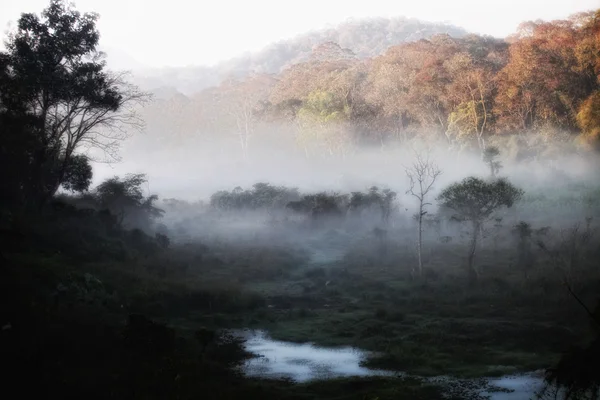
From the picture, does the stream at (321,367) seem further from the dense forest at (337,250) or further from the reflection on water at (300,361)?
the dense forest at (337,250)

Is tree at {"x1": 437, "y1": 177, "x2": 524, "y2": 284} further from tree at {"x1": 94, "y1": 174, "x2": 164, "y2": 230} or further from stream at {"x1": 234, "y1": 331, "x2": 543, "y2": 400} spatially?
tree at {"x1": 94, "y1": 174, "x2": 164, "y2": 230}

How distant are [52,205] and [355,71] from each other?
69.2m

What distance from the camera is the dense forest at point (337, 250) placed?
17.5 m

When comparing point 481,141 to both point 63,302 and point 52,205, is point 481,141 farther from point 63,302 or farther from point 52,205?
point 63,302

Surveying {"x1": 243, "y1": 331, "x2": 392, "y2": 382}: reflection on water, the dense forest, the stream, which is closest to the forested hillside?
the dense forest

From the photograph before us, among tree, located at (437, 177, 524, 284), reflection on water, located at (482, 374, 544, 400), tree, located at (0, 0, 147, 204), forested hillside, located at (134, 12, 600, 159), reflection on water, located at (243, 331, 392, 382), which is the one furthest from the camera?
forested hillside, located at (134, 12, 600, 159)

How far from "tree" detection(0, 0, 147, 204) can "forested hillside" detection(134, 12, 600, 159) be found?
49531 mm

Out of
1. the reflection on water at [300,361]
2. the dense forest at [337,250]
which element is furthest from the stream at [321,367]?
the dense forest at [337,250]

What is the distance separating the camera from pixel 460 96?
233 feet

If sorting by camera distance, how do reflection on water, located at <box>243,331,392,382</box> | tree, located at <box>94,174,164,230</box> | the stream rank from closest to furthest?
the stream → reflection on water, located at <box>243,331,392,382</box> → tree, located at <box>94,174,164,230</box>

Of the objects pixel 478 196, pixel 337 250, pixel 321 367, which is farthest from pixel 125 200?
pixel 321 367

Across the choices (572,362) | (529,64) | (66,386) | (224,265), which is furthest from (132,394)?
(529,64)

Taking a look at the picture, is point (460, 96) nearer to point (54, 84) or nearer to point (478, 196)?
point (478, 196)

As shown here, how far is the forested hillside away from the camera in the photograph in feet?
201
